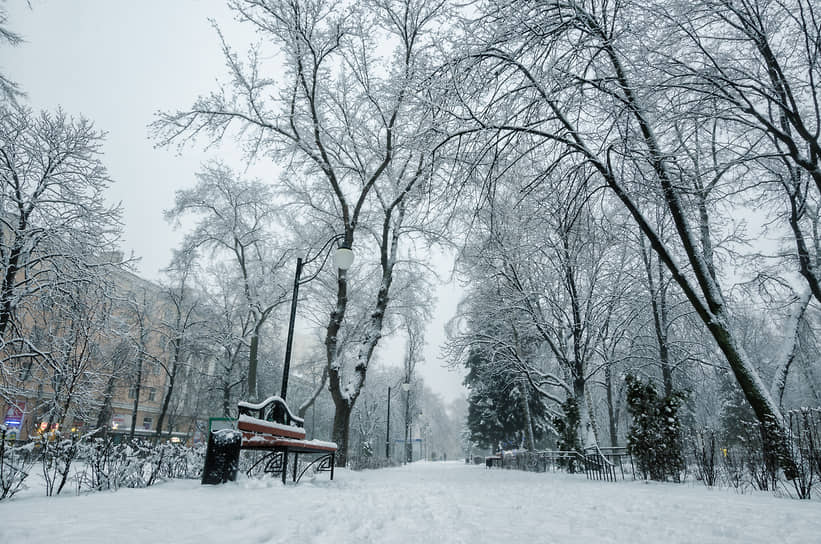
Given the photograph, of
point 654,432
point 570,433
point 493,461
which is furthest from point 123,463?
point 493,461

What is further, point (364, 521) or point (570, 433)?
point (570, 433)

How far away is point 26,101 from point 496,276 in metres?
15.2

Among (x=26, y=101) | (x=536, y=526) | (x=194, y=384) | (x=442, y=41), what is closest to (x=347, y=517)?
(x=536, y=526)

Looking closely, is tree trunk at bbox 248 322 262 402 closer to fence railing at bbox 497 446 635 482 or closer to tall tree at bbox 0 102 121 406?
tall tree at bbox 0 102 121 406

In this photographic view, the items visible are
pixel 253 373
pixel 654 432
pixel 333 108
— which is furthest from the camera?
pixel 253 373

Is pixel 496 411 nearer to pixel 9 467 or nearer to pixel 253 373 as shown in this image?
pixel 253 373

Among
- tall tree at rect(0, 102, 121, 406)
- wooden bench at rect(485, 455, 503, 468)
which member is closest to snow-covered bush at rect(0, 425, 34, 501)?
tall tree at rect(0, 102, 121, 406)

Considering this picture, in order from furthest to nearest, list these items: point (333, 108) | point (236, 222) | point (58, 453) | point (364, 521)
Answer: point (236, 222) < point (333, 108) < point (58, 453) < point (364, 521)

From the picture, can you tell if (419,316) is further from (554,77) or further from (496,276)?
(554,77)

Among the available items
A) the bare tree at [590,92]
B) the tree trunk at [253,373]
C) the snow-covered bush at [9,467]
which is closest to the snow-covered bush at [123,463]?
the snow-covered bush at [9,467]

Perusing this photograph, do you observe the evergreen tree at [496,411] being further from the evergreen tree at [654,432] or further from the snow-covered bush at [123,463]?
the snow-covered bush at [123,463]

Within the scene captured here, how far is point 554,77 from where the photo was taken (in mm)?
5762

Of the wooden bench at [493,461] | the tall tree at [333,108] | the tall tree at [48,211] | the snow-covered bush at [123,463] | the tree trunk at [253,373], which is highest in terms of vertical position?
the tall tree at [333,108]

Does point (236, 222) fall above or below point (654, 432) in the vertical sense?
above
